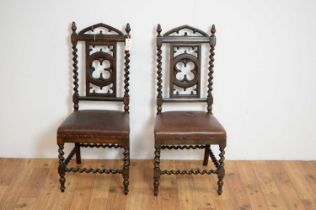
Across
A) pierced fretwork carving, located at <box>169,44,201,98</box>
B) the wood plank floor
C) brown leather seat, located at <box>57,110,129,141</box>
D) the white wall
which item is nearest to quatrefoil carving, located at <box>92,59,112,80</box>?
the white wall

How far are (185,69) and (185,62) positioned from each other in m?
0.09

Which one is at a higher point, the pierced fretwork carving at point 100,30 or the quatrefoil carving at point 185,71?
the pierced fretwork carving at point 100,30

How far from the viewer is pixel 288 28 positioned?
3.04m

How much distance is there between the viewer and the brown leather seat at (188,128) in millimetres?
2682

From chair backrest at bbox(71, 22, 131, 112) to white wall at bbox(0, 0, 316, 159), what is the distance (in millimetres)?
93

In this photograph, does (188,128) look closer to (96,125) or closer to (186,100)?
(186,100)

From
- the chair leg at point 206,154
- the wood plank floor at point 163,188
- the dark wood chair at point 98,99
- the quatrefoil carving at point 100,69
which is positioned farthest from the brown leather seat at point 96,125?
the chair leg at point 206,154

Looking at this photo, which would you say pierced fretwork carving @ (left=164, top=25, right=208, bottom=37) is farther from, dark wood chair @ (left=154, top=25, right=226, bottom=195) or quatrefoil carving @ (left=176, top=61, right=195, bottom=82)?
quatrefoil carving @ (left=176, top=61, right=195, bottom=82)

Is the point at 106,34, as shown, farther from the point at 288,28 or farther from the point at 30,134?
the point at 288,28

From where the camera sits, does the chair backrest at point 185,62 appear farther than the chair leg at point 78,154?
No

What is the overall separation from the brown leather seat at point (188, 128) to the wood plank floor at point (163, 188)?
1.45 feet

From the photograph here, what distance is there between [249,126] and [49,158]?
1.63m

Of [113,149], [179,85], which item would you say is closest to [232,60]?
[179,85]

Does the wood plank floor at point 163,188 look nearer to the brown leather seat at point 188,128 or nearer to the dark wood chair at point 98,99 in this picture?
the dark wood chair at point 98,99
